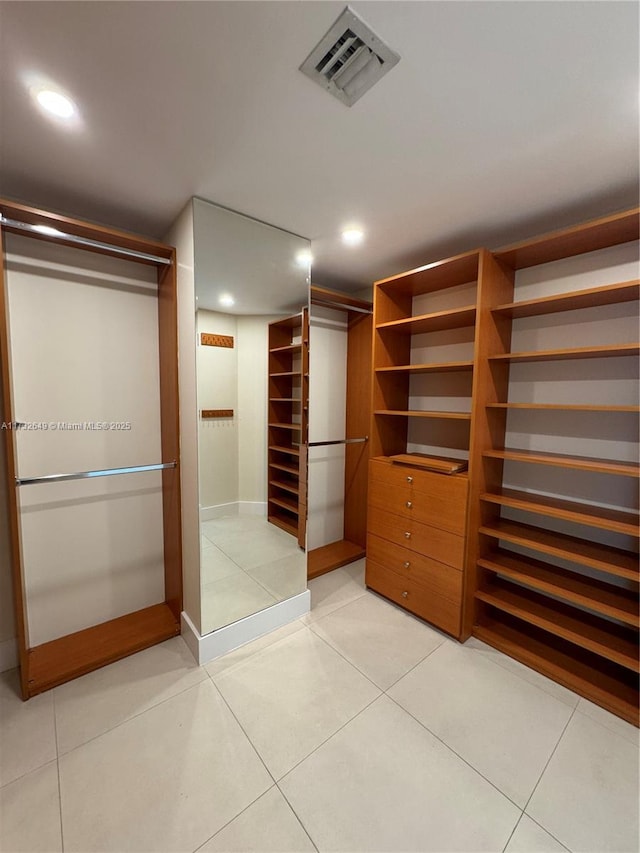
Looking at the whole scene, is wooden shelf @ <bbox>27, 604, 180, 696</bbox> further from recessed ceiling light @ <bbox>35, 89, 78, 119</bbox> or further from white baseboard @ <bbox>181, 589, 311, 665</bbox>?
recessed ceiling light @ <bbox>35, 89, 78, 119</bbox>

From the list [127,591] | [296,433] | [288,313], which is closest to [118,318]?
[288,313]

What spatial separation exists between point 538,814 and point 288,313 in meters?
2.62

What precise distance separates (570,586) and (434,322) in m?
1.81

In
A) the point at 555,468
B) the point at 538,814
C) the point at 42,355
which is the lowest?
the point at 538,814

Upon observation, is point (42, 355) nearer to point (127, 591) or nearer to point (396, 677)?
point (127, 591)

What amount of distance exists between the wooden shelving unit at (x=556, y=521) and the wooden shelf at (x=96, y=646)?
1.96 meters

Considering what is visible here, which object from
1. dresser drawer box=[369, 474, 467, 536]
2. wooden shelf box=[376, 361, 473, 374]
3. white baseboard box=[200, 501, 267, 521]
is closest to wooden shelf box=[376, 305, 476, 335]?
wooden shelf box=[376, 361, 473, 374]

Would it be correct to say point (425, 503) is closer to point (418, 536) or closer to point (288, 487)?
point (418, 536)

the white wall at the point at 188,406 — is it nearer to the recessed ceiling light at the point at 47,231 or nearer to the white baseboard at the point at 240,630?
the white baseboard at the point at 240,630

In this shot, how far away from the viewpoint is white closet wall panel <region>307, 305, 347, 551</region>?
10.1 ft

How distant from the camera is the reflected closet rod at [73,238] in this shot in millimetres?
1562

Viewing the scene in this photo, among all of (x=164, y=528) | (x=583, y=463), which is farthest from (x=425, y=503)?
(x=164, y=528)

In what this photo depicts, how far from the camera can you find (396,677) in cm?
184

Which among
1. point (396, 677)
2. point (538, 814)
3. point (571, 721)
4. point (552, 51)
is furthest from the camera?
point (396, 677)
